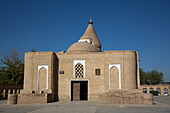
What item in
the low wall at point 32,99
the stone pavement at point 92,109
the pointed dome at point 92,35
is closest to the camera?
the stone pavement at point 92,109

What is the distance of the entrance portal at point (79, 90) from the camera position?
72.4 ft

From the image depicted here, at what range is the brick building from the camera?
2123 centimetres

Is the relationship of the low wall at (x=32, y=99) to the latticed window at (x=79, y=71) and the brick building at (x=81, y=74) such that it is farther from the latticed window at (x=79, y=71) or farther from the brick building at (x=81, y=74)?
the latticed window at (x=79, y=71)

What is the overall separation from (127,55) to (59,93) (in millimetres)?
8181

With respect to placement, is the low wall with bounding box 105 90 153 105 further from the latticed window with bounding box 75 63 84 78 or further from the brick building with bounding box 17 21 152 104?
the latticed window with bounding box 75 63 84 78

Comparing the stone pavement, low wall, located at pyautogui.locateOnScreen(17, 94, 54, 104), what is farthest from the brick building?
the stone pavement

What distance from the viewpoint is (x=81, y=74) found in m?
22.2

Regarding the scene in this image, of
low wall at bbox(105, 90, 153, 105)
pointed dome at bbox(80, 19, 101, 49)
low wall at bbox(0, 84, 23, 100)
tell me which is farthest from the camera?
pointed dome at bbox(80, 19, 101, 49)

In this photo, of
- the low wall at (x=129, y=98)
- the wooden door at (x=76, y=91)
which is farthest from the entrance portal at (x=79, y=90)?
the low wall at (x=129, y=98)

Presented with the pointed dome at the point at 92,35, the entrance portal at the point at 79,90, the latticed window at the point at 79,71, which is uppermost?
the pointed dome at the point at 92,35

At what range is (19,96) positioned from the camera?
1911 cm

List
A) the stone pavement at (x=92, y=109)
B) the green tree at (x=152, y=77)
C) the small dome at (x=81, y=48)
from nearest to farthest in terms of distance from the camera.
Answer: the stone pavement at (x=92, y=109)
the small dome at (x=81, y=48)
the green tree at (x=152, y=77)

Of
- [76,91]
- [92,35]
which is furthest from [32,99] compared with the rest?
[92,35]

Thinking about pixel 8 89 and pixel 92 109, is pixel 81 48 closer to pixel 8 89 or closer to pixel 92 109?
pixel 8 89
